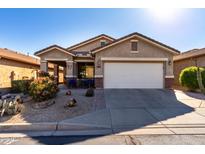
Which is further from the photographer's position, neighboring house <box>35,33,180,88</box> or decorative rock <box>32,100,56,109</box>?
neighboring house <box>35,33,180,88</box>

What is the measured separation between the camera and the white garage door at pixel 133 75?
16.8 meters

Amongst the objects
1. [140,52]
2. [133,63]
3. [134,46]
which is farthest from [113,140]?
[134,46]

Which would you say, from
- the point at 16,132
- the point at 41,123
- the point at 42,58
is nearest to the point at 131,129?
the point at 41,123

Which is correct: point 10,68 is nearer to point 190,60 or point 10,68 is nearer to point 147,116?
point 147,116

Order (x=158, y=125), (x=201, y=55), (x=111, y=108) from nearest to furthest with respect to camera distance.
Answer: (x=158, y=125)
(x=111, y=108)
(x=201, y=55)

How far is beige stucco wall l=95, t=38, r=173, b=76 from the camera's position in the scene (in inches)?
668

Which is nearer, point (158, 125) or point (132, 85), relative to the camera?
point (158, 125)

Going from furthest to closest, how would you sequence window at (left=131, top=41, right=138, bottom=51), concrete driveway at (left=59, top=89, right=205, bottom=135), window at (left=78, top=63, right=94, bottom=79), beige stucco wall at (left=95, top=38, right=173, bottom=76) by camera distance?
window at (left=78, top=63, right=94, bottom=79), window at (left=131, top=41, right=138, bottom=51), beige stucco wall at (left=95, top=38, right=173, bottom=76), concrete driveway at (left=59, top=89, right=205, bottom=135)

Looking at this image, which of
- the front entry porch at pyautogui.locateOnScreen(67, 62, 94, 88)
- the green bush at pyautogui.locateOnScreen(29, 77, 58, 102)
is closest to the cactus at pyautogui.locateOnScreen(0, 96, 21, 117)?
the green bush at pyautogui.locateOnScreen(29, 77, 58, 102)

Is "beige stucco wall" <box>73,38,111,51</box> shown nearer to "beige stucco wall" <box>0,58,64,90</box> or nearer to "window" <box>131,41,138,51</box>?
"beige stucco wall" <box>0,58,64,90</box>

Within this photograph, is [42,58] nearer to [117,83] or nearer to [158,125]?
[117,83]

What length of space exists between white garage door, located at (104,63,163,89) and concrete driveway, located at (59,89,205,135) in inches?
149

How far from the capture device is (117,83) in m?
16.8
